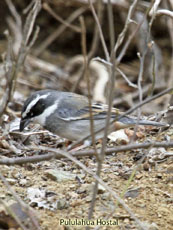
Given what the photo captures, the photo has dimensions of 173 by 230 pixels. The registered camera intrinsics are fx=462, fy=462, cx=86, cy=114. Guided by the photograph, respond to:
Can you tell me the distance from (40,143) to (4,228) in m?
2.11

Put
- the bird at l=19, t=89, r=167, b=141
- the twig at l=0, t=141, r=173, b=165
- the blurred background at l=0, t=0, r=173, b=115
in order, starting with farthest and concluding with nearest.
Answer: the blurred background at l=0, t=0, r=173, b=115
the bird at l=19, t=89, r=167, b=141
the twig at l=0, t=141, r=173, b=165

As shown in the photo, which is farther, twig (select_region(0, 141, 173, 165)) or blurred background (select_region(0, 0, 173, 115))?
blurred background (select_region(0, 0, 173, 115))

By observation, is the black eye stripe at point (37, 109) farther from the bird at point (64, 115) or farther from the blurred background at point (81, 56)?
the blurred background at point (81, 56)

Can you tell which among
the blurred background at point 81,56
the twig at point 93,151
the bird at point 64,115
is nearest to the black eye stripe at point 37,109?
the bird at point 64,115

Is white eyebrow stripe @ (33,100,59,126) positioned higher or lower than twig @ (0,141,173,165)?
higher

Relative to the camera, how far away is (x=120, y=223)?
12.7 feet

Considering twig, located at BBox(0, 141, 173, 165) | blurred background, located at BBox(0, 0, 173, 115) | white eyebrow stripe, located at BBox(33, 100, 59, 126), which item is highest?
blurred background, located at BBox(0, 0, 173, 115)

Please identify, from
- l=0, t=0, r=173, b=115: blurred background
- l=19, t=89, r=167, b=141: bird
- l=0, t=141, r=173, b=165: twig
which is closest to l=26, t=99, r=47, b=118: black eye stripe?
l=19, t=89, r=167, b=141: bird

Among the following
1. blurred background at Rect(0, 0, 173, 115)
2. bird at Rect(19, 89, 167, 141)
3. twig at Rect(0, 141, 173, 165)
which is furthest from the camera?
blurred background at Rect(0, 0, 173, 115)

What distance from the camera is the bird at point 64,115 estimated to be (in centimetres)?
527

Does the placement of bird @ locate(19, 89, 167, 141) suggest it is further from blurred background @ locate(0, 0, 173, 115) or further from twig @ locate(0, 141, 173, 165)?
blurred background @ locate(0, 0, 173, 115)

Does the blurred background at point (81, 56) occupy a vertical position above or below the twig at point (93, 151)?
above

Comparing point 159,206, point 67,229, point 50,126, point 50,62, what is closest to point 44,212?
point 67,229

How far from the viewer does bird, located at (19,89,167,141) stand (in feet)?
17.3
